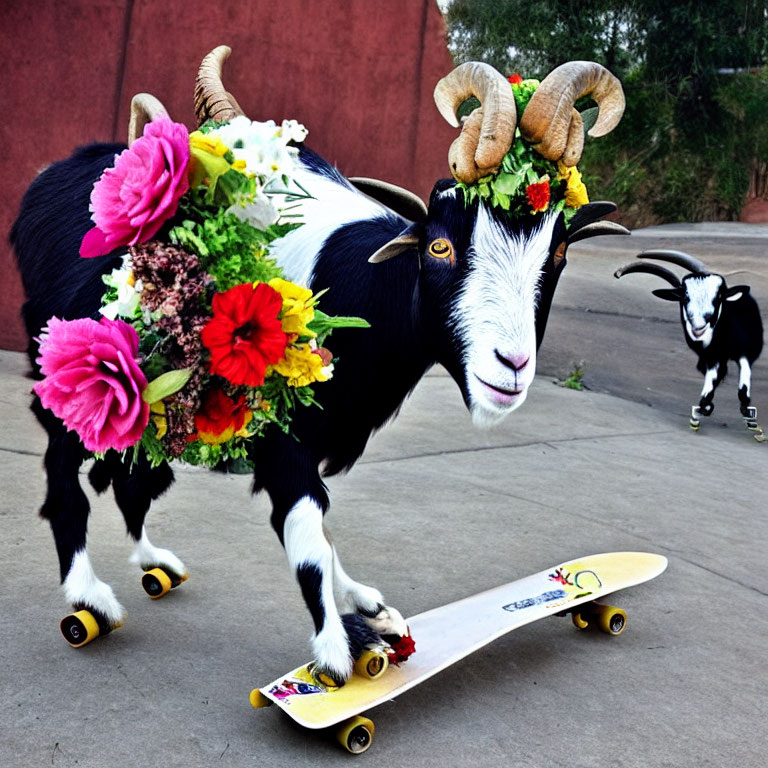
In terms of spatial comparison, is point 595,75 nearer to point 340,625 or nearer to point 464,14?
point 340,625

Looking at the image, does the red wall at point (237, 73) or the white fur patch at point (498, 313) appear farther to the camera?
the red wall at point (237, 73)

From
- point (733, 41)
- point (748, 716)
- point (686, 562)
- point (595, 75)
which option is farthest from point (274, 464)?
point (733, 41)

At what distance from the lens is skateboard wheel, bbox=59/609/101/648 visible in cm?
291

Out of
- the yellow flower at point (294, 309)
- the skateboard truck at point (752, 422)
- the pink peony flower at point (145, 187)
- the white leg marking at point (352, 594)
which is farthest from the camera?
the skateboard truck at point (752, 422)

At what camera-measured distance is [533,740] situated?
268 cm

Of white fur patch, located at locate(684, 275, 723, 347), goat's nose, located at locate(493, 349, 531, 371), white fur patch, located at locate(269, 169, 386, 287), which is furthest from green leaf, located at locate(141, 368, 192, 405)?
white fur patch, located at locate(684, 275, 723, 347)

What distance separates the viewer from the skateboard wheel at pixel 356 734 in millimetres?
2455

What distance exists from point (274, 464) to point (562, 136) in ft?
3.89

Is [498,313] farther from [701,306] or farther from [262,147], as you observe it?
[701,306]

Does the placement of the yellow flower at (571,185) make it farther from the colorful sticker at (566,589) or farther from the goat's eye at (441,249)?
the colorful sticker at (566,589)

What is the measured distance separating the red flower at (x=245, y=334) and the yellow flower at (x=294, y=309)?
0.18 feet

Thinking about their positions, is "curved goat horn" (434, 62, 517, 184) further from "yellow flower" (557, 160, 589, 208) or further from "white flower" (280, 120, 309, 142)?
"white flower" (280, 120, 309, 142)

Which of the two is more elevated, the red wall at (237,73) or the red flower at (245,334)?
the red wall at (237,73)

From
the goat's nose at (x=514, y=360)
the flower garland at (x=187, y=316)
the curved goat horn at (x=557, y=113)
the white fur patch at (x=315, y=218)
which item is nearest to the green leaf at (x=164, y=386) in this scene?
the flower garland at (x=187, y=316)
